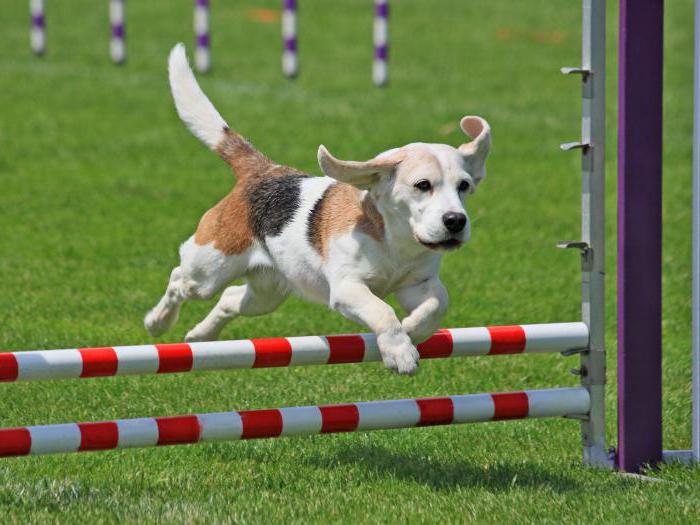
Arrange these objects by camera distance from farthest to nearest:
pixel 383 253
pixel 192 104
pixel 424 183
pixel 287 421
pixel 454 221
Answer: pixel 192 104 → pixel 383 253 → pixel 287 421 → pixel 424 183 → pixel 454 221

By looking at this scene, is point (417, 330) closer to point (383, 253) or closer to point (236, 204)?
point (383, 253)

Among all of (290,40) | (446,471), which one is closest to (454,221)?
(446,471)

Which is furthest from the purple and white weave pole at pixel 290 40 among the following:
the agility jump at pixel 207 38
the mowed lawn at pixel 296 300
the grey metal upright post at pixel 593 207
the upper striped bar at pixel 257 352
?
the upper striped bar at pixel 257 352

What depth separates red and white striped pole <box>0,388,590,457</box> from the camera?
189 inches

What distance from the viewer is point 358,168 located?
201 inches

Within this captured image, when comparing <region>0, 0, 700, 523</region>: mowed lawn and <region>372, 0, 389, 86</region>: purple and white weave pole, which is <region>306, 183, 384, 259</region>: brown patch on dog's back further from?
<region>372, 0, 389, 86</region>: purple and white weave pole

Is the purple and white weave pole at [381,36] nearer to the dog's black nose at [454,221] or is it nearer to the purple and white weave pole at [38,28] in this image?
the purple and white weave pole at [38,28]

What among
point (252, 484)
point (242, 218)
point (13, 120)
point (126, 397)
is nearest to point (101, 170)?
point (13, 120)

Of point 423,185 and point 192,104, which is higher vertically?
point 192,104

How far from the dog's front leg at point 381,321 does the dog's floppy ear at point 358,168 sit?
1.32 feet

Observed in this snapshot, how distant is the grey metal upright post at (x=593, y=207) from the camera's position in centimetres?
559

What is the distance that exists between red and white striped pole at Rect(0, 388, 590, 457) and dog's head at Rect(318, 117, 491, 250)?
0.69 meters

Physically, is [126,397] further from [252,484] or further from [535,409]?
[535,409]

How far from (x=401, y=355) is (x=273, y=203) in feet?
3.81
